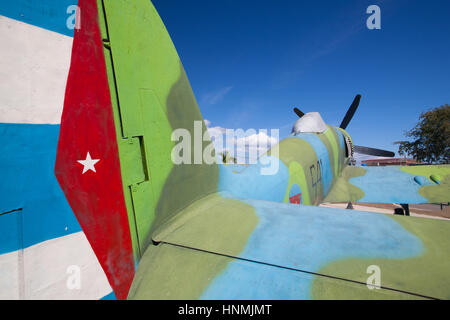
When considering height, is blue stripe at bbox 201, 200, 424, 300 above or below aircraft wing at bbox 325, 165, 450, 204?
above

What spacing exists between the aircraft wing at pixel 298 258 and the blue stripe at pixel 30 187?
0.56 meters

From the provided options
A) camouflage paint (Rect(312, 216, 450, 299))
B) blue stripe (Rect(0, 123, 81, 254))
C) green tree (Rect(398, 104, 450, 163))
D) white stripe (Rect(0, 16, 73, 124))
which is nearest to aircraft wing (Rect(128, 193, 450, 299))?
camouflage paint (Rect(312, 216, 450, 299))

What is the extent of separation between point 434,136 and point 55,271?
28222 mm

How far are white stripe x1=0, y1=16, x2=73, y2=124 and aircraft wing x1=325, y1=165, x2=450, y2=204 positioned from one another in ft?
19.2

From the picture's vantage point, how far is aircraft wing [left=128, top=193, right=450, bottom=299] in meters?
0.90

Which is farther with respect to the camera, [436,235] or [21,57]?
[436,235]

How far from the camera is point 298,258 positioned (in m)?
1.09

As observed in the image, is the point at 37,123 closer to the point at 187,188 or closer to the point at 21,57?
the point at 21,57

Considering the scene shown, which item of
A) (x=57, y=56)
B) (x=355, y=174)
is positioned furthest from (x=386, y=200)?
(x=57, y=56)

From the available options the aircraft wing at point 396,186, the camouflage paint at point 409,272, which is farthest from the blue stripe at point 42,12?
the aircraft wing at point 396,186

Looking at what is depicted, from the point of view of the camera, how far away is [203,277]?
1064 millimetres

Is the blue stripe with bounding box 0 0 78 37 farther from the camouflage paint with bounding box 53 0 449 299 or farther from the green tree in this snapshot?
the green tree

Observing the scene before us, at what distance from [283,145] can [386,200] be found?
2981 millimetres

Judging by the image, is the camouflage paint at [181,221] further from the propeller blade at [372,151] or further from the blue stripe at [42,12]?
the propeller blade at [372,151]
